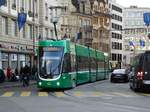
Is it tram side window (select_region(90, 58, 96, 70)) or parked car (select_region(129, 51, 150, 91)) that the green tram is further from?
tram side window (select_region(90, 58, 96, 70))

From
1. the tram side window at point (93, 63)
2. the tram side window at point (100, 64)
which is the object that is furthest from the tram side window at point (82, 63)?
the tram side window at point (100, 64)

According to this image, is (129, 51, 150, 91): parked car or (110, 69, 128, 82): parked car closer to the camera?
(129, 51, 150, 91): parked car

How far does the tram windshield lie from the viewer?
108 ft

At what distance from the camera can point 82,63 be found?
41750mm

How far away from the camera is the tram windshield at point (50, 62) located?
3306cm

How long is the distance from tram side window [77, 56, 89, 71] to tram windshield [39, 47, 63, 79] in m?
6.13

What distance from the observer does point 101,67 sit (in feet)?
179

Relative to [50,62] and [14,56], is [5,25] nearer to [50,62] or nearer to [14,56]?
[14,56]

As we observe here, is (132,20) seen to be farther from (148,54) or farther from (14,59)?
(148,54)

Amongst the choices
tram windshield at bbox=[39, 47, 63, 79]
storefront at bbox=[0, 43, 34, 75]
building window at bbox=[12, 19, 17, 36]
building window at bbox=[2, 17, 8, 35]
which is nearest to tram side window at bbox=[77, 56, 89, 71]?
tram windshield at bbox=[39, 47, 63, 79]

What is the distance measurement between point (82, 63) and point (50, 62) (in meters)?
8.79

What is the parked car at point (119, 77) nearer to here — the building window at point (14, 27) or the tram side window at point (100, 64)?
the tram side window at point (100, 64)

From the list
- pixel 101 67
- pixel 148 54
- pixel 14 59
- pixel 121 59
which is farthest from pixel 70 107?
pixel 121 59

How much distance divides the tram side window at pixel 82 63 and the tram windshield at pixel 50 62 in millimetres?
6126
